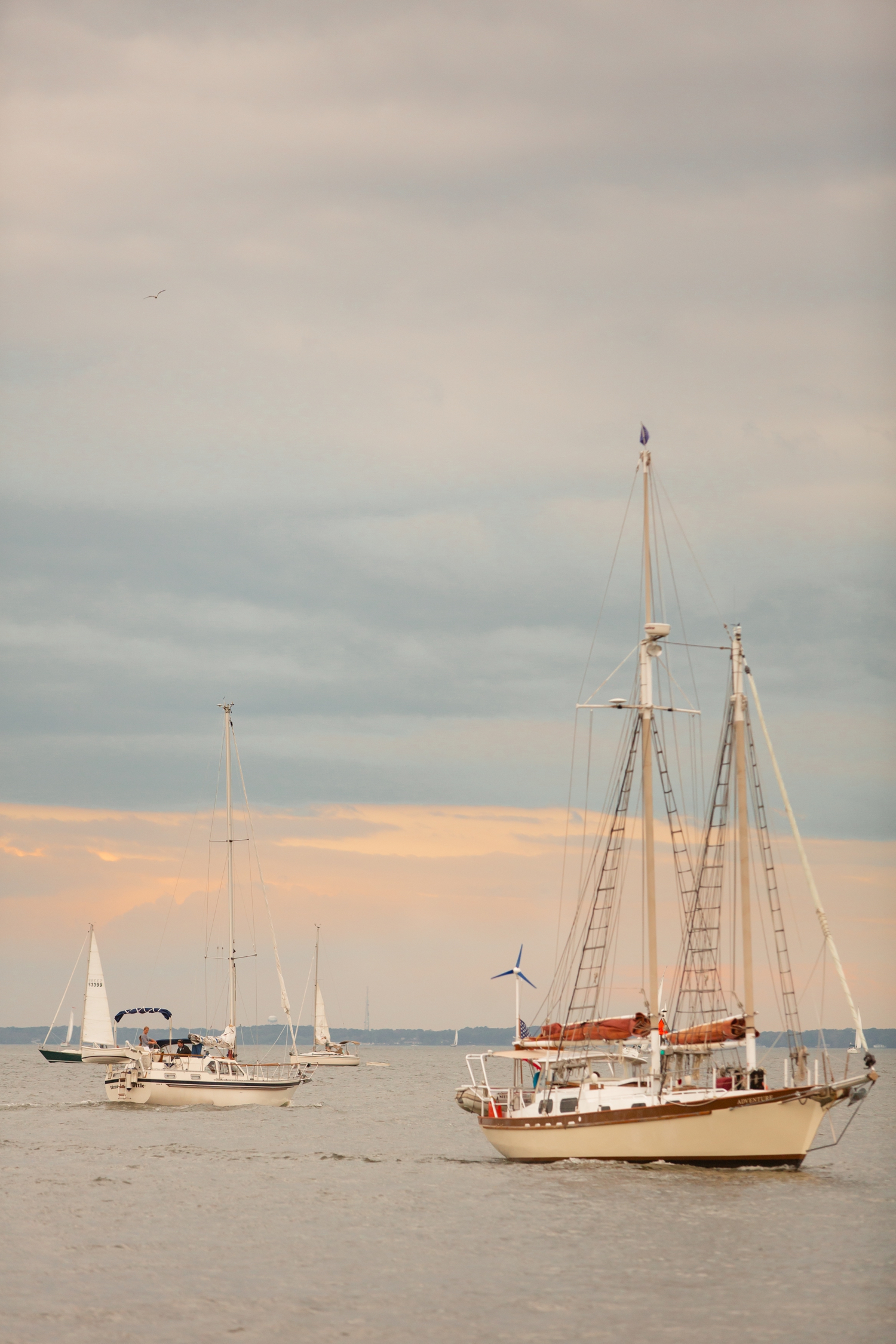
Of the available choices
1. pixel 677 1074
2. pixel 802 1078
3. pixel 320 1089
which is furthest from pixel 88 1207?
pixel 320 1089

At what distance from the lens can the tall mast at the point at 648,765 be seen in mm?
59812

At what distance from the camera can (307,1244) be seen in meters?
43.2

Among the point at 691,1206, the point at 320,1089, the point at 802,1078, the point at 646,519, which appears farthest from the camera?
the point at 320,1089

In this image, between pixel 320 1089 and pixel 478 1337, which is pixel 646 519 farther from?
pixel 320 1089

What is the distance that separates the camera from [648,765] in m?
63.5

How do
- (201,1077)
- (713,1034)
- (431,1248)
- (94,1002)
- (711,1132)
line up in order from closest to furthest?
(431,1248), (711,1132), (713,1034), (201,1077), (94,1002)

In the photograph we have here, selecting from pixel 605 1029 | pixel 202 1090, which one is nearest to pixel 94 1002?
pixel 202 1090

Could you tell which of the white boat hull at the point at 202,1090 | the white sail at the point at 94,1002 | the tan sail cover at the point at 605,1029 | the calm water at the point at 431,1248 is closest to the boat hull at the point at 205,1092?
the white boat hull at the point at 202,1090

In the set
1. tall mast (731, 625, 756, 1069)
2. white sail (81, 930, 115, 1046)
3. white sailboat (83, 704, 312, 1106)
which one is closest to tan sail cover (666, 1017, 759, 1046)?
tall mast (731, 625, 756, 1069)

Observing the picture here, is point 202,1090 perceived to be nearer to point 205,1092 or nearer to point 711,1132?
point 205,1092

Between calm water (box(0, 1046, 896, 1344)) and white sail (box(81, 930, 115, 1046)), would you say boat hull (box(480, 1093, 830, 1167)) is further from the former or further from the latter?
white sail (box(81, 930, 115, 1046))

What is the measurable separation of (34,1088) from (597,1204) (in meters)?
121

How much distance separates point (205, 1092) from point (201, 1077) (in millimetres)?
1058

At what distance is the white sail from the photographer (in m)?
154
